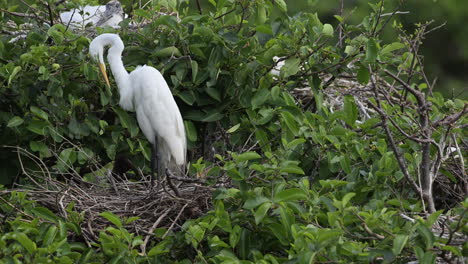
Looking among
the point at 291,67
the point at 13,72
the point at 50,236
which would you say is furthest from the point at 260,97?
the point at 50,236

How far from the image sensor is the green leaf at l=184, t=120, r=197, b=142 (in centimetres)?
406

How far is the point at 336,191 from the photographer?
3.11 metres

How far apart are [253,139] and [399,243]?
1605 millimetres

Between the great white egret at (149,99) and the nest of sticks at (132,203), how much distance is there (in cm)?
42

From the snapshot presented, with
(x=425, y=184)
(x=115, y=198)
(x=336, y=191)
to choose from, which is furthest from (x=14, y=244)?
(x=425, y=184)

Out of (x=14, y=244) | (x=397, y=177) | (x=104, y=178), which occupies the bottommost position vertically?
(x=104, y=178)

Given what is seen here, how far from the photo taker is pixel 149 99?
4.01m

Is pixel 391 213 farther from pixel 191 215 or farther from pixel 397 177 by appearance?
pixel 191 215

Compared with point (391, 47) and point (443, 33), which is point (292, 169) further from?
point (443, 33)

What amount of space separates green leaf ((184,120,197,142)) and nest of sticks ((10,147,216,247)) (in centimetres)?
46

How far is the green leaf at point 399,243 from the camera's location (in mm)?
2435

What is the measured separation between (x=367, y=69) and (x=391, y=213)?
3.41 ft

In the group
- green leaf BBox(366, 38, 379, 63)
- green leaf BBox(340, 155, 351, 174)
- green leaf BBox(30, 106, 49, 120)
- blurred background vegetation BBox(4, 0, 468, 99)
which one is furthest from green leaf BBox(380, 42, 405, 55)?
blurred background vegetation BBox(4, 0, 468, 99)

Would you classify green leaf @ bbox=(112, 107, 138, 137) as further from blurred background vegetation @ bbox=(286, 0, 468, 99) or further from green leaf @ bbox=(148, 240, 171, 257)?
blurred background vegetation @ bbox=(286, 0, 468, 99)
